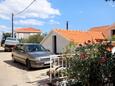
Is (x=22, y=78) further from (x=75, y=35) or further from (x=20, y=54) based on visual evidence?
(x=75, y=35)

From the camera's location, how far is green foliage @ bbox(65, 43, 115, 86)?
28.2 feet

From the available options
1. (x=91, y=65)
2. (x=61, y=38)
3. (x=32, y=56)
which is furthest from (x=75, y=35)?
(x=91, y=65)

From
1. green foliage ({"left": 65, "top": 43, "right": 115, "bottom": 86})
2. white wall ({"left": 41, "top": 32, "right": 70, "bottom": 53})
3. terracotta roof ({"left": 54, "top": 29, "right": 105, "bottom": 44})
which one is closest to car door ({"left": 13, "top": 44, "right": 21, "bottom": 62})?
white wall ({"left": 41, "top": 32, "right": 70, "bottom": 53})

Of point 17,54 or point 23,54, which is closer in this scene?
point 23,54

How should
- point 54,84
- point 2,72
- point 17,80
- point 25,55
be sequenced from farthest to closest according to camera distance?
point 25,55
point 2,72
point 17,80
point 54,84

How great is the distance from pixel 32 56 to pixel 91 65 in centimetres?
937

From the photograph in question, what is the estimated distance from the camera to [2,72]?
55.3ft

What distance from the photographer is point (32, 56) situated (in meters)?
17.8

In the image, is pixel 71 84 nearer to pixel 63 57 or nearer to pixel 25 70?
pixel 63 57

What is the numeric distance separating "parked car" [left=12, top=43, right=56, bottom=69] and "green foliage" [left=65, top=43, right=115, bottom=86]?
7.94m

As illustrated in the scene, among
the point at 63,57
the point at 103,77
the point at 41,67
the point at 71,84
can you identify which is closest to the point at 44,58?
the point at 41,67

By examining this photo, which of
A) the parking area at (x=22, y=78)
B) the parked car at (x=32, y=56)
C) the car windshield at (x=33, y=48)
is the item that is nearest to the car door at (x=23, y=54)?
the parked car at (x=32, y=56)

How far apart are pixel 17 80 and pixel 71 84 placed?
16.3ft

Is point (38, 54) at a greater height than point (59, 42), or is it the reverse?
point (59, 42)
